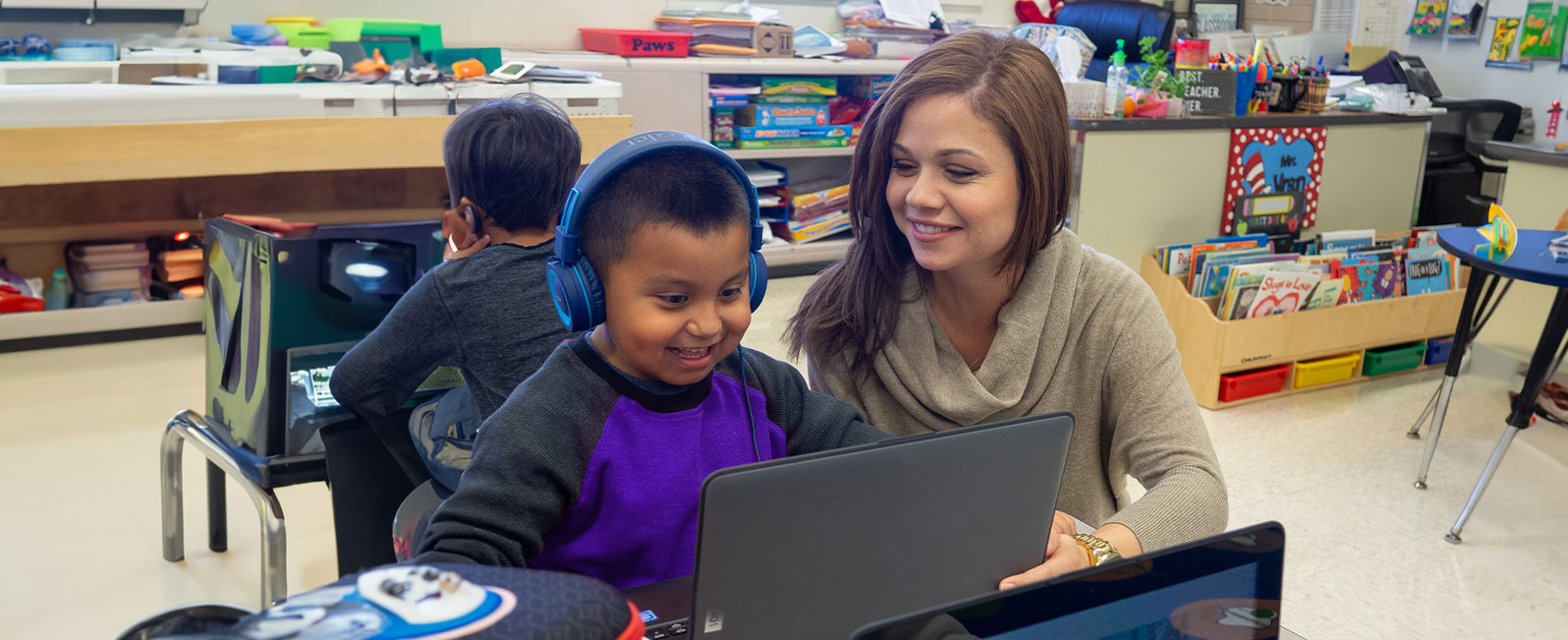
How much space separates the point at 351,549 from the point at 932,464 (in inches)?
45.9

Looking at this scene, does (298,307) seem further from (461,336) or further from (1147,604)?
(1147,604)

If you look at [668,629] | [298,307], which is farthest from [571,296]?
[298,307]

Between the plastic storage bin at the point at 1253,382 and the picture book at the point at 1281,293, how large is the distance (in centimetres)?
18

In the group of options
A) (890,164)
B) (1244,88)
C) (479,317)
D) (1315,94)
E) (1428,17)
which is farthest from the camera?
(1428,17)

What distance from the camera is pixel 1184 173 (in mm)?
3344

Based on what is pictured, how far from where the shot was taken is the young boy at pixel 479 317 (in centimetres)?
147

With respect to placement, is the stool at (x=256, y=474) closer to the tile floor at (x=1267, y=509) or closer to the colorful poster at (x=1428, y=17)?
the tile floor at (x=1267, y=509)

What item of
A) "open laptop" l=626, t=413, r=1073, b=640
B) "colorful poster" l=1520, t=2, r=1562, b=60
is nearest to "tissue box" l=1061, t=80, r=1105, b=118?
"open laptop" l=626, t=413, r=1073, b=640

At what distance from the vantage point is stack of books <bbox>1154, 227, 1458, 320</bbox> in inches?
124

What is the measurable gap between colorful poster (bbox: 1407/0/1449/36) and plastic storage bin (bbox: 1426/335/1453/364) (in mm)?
2782

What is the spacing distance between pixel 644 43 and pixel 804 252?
40.5 inches

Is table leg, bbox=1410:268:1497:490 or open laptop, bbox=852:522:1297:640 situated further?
table leg, bbox=1410:268:1497:490

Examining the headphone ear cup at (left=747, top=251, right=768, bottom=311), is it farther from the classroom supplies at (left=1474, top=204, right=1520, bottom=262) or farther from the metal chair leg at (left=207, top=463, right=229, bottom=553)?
the classroom supplies at (left=1474, top=204, right=1520, bottom=262)

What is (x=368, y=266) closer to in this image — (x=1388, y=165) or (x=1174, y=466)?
(x=1174, y=466)
